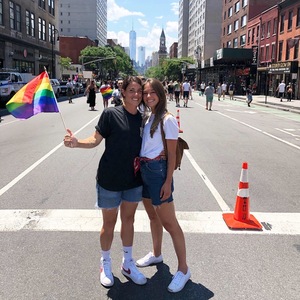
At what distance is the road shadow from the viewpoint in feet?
11.4

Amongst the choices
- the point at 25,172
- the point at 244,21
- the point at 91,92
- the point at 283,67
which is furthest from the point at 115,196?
the point at 244,21

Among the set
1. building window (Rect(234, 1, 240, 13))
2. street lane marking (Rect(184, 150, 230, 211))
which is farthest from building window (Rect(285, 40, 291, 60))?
street lane marking (Rect(184, 150, 230, 211))

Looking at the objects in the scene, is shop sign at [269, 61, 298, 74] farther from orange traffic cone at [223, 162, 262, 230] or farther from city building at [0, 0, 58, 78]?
orange traffic cone at [223, 162, 262, 230]

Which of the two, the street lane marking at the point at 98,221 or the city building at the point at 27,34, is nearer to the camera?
the street lane marking at the point at 98,221

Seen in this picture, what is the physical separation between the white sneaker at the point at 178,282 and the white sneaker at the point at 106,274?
56 cm

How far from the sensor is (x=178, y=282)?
3602mm

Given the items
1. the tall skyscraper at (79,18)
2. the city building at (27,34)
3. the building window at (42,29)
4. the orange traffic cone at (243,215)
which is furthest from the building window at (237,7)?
the tall skyscraper at (79,18)

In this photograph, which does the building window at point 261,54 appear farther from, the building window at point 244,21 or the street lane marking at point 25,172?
the street lane marking at point 25,172

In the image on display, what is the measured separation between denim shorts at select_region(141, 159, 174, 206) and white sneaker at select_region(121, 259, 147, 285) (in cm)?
75

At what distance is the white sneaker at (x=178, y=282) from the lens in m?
3.56

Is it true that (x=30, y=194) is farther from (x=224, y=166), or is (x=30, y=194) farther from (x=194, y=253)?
(x=224, y=166)

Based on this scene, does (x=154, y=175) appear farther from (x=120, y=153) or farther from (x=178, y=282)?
(x=178, y=282)

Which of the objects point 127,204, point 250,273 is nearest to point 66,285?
point 127,204

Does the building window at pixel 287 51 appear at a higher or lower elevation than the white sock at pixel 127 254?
higher
